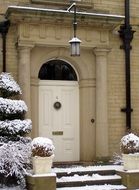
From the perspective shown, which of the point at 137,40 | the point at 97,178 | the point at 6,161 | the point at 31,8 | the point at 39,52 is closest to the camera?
the point at 6,161

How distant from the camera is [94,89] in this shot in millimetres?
13945

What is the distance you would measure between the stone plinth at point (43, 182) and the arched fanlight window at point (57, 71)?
147 inches

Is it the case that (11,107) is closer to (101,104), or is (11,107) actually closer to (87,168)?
(87,168)

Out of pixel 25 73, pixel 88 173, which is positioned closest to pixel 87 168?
pixel 88 173

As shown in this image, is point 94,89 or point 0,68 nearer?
point 0,68

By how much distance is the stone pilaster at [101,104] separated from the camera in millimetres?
13602

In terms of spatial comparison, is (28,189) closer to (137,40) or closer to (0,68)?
(0,68)

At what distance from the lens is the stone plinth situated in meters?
10.8

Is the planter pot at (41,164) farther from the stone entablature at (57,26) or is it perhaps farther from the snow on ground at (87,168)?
the stone entablature at (57,26)

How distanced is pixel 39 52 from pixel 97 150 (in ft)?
10.4

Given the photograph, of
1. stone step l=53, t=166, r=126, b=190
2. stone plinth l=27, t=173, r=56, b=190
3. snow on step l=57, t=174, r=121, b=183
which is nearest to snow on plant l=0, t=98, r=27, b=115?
stone plinth l=27, t=173, r=56, b=190

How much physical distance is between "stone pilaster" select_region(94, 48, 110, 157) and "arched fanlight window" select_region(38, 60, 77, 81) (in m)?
0.82

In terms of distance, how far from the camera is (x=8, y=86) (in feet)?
39.5

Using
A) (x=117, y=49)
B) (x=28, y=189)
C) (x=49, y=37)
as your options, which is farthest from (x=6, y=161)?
(x=117, y=49)
